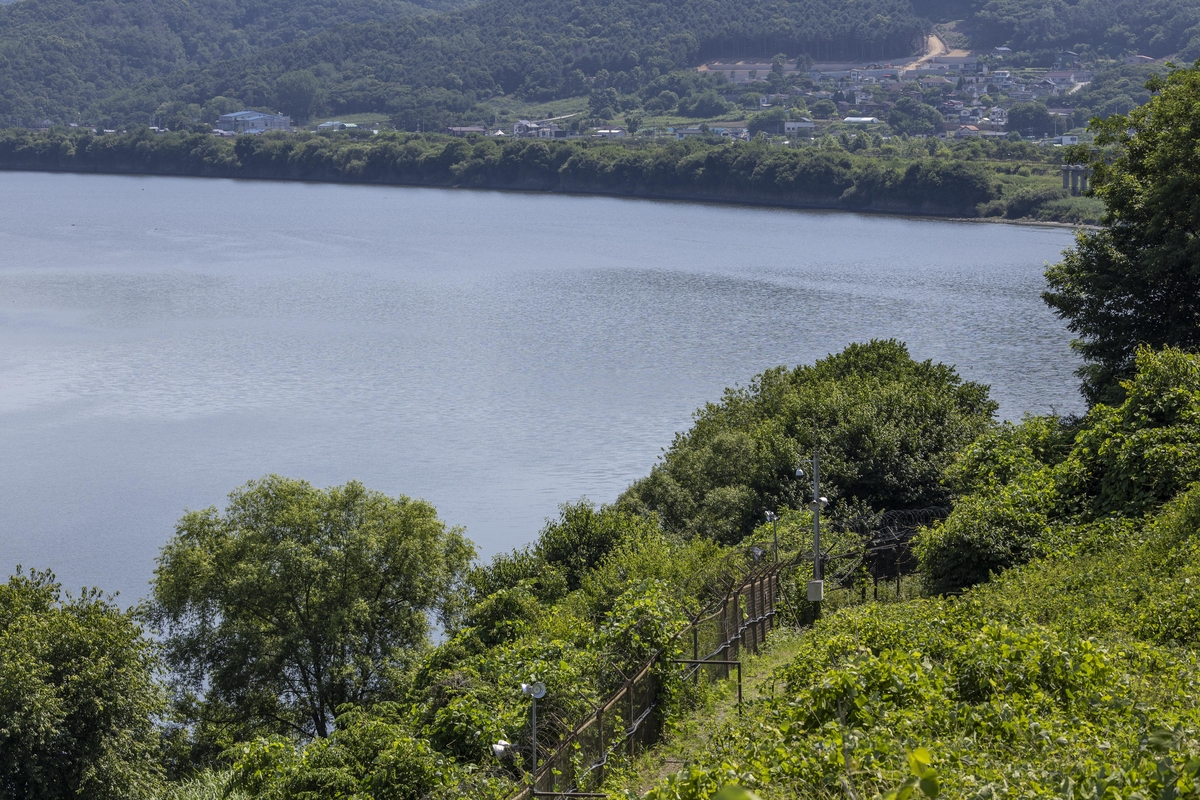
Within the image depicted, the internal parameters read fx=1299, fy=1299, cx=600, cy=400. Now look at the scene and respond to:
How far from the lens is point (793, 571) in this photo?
827 inches

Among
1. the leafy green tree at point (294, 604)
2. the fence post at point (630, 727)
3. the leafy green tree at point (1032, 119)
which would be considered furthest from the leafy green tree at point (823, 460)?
the leafy green tree at point (1032, 119)

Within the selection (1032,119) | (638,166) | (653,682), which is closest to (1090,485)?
(653,682)

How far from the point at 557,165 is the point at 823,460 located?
118 meters

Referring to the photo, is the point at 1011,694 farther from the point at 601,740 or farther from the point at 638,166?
the point at 638,166

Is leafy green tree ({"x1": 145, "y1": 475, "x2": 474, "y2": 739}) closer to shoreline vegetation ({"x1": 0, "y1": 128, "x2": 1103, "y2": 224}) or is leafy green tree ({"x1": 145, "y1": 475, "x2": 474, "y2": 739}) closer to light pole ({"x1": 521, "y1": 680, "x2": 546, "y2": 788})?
light pole ({"x1": 521, "y1": 680, "x2": 546, "y2": 788})

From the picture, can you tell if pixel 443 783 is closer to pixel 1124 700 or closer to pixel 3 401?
pixel 1124 700

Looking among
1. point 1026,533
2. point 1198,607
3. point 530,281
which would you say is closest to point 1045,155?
point 530,281

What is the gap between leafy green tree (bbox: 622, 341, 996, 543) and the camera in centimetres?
2900

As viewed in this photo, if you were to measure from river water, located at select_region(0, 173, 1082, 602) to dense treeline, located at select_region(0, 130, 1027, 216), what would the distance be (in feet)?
20.3

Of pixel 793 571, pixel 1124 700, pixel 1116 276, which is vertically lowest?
pixel 793 571

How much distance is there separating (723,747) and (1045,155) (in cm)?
12334

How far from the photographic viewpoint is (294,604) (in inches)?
899

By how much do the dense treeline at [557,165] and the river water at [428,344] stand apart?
618 centimetres

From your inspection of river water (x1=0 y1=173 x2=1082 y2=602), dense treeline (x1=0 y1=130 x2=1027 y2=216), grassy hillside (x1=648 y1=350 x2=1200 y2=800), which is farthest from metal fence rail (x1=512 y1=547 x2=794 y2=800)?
dense treeline (x1=0 y1=130 x2=1027 y2=216)
